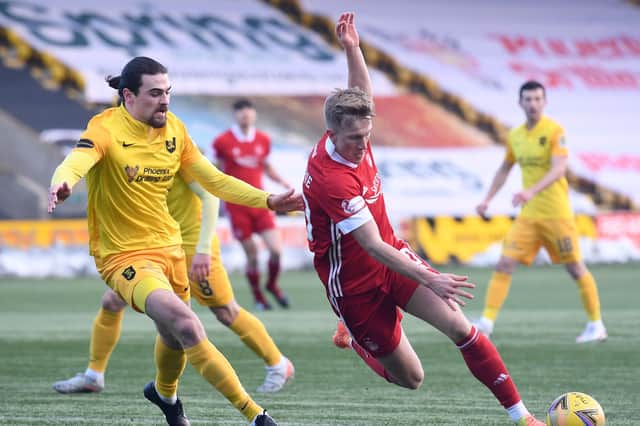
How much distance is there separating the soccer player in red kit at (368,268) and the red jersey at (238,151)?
8.12m

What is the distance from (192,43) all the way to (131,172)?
22791 mm

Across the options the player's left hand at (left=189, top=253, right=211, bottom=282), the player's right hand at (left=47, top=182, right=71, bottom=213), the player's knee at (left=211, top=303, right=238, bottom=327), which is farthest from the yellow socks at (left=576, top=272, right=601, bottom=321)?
the player's right hand at (left=47, top=182, right=71, bottom=213)

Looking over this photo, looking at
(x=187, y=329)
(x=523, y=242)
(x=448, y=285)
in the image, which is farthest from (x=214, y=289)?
(x=523, y=242)

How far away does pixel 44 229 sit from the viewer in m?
20.9

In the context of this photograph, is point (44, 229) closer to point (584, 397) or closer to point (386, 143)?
point (386, 143)

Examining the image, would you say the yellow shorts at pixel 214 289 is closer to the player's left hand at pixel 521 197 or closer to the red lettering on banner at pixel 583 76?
the player's left hand at pixel 521 197

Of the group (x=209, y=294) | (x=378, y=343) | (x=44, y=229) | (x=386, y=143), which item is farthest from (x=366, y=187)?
(x=386, y=143)

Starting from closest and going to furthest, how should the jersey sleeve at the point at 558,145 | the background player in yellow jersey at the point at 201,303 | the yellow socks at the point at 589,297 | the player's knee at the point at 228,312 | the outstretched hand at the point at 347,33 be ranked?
the outstretched hand at the point at 347,33 < the background player in yellow jersey at the point at 201,303 < the player's knee at the point at 228,312 < the yellow socks at the point at 589,297 < the jersey sleeve at the point at 558,145

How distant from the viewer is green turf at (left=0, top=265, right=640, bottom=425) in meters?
6.84

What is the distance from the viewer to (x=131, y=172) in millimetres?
6344

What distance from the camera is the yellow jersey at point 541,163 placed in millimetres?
11047

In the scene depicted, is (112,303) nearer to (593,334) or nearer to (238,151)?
(593,334)

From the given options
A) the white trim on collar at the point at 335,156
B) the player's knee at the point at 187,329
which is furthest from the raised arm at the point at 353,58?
the player's knee at the point at 187,329

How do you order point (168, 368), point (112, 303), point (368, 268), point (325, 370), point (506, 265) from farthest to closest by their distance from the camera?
point (506, 265) < point (325, 370) < point (112, 303) < point (168, 368) < point (368, 268)
